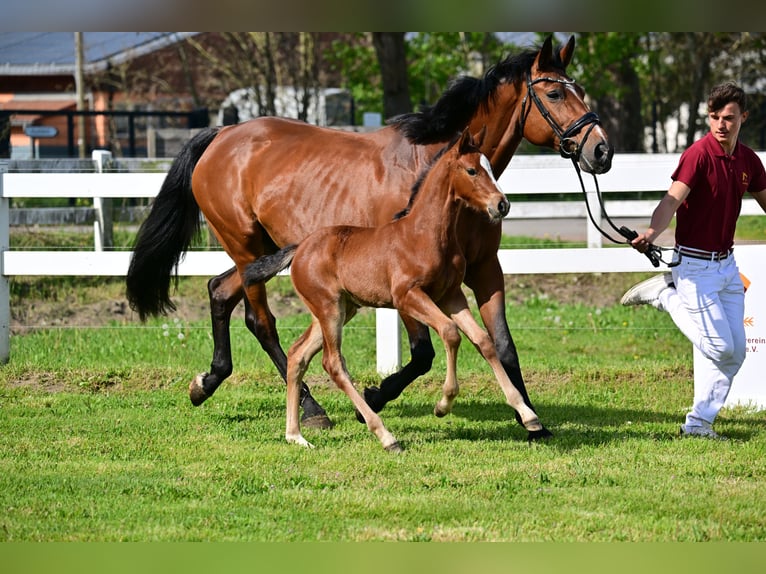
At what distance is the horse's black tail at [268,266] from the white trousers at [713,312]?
7.73 ft

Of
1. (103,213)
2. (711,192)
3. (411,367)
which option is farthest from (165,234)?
(711,192)

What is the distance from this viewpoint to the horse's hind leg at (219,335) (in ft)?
25.5

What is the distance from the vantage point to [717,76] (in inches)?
1156

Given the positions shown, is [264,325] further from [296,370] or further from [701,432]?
[701,432]

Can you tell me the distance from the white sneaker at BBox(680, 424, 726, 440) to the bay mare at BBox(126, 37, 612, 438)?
908 mm

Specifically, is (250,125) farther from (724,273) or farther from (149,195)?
(724,273)

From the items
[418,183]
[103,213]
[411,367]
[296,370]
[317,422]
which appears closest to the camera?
[418,183]

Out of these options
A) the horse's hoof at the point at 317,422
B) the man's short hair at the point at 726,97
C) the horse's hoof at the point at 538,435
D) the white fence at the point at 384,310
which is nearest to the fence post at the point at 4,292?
the white fence at the point at 384,310

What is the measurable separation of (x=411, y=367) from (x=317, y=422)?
853mm

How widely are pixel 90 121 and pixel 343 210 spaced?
974 inches

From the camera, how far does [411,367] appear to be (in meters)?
6.95

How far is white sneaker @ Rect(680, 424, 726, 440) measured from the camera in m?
6.74

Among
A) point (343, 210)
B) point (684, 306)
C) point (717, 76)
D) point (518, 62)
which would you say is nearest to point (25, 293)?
point (343, 210)

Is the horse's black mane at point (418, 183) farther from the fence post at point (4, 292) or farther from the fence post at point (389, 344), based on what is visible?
the fence post at point (4, 292)
